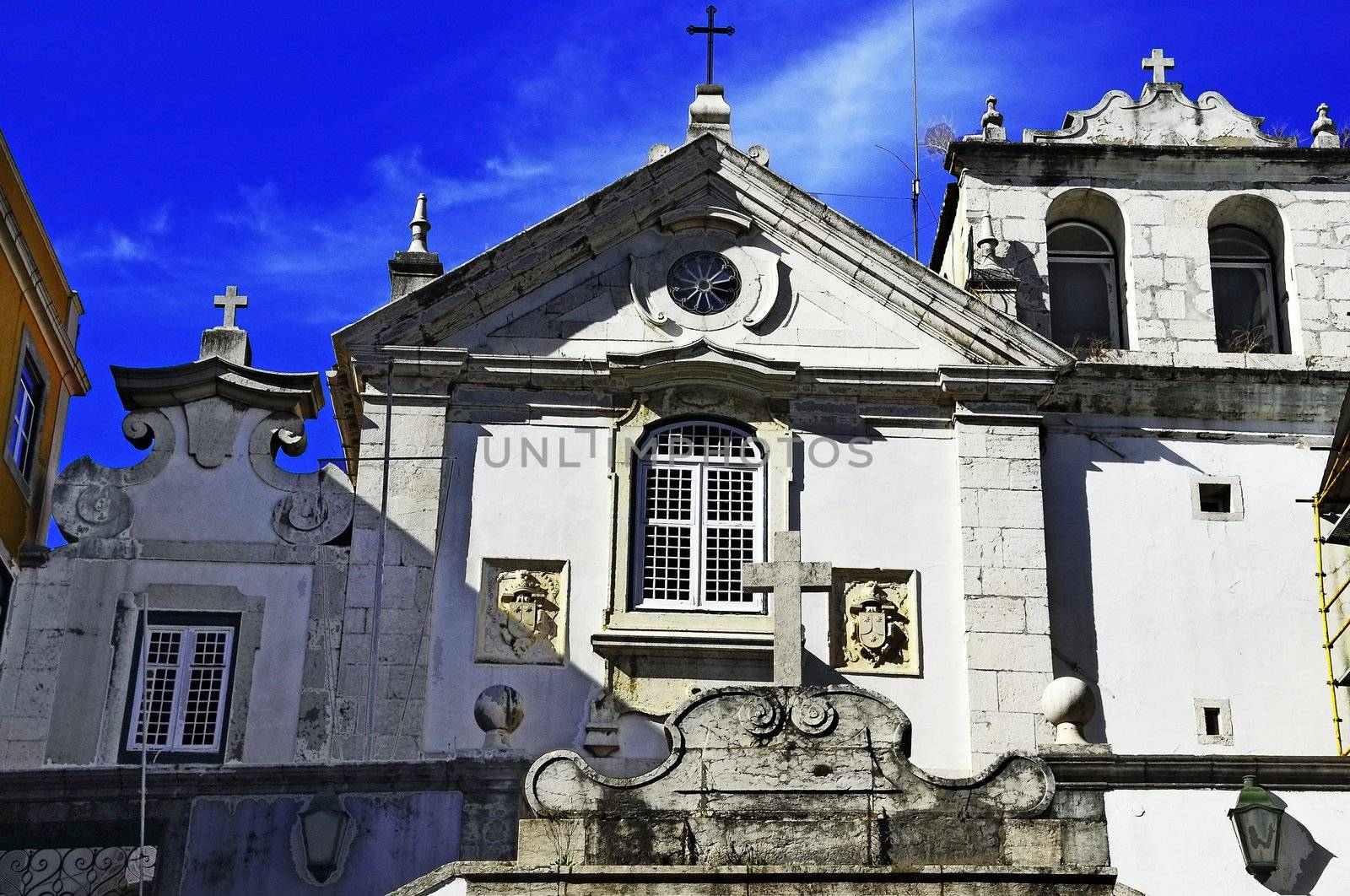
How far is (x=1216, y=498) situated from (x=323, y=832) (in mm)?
9893

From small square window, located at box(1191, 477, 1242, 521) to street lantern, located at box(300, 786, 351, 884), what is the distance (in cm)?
939

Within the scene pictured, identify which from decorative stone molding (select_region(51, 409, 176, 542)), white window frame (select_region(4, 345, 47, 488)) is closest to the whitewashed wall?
decorative stone molding (select_region(51, 409, 176, 542))

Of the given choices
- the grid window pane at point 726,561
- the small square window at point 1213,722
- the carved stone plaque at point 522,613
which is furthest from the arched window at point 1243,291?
the carved stone plaque at point 522,613

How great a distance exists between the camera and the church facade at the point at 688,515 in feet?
67.4

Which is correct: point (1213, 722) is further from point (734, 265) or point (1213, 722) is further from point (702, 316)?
point (734, 265)

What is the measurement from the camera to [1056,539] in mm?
22375

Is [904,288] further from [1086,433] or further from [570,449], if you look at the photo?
[570,449]

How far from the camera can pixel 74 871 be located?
18.9 metres

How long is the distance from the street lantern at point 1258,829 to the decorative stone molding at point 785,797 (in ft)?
4.46

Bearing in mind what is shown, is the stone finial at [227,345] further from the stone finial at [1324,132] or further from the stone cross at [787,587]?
the stone finial at [1324,132]

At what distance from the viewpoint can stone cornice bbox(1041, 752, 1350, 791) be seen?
17.2 m

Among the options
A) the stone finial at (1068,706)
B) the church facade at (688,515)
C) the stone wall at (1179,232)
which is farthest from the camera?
the stone wall at (1179,232)

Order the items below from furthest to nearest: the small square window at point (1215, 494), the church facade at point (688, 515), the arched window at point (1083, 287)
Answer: the arched window at point (1083, 287) → the small square window at point (1215, 494) → the church facade at point (688, 515)

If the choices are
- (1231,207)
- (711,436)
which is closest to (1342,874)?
(711,436)
